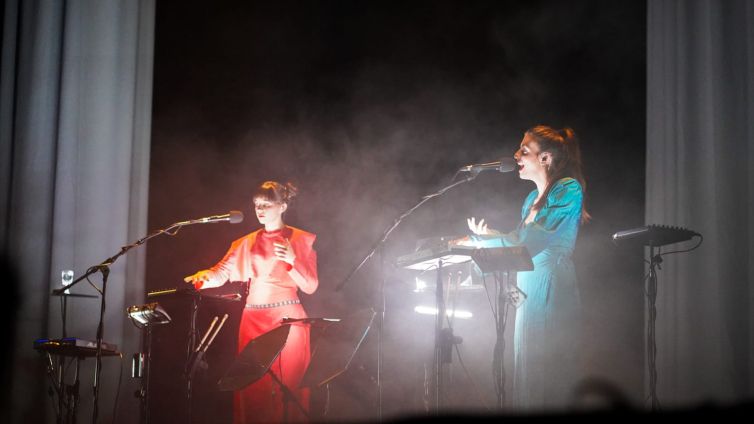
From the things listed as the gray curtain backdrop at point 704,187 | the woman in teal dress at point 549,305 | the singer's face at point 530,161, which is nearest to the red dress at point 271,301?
the woman in teal dress at point 549,305

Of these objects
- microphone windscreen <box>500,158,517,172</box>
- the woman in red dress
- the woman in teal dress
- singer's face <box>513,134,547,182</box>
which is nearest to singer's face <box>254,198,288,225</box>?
the woman in red dress

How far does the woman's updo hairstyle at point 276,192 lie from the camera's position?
17.0ft

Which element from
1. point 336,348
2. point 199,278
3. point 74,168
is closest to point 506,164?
point 336,348

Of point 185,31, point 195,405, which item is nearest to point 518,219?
point 195,405

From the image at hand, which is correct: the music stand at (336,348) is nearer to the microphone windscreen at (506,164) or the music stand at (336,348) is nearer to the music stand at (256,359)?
the music stand at (256,359)

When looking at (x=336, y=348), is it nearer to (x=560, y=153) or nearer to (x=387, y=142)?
(x=560, y=153)

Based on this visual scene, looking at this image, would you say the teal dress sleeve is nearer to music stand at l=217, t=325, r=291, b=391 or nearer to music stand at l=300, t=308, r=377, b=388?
music stand at l=300, t=308, r=377, b=388

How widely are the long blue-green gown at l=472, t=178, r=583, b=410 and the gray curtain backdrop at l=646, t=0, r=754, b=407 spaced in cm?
85

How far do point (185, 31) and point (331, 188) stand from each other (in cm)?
175

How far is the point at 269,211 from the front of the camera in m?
5.15

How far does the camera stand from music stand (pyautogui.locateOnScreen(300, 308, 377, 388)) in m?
3.69

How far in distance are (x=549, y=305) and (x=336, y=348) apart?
1264 mm

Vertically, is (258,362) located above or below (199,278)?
below

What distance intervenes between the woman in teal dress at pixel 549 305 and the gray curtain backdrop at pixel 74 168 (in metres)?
A: 2.77
